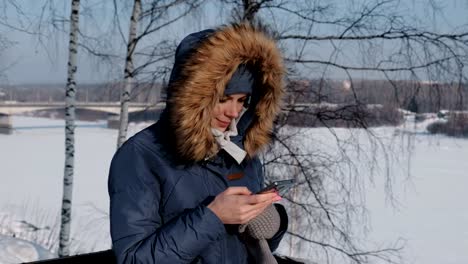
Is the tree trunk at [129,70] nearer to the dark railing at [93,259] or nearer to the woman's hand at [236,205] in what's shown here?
the dark railing at [93,259]

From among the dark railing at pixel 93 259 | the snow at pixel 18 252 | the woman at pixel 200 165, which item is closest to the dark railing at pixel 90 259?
the dark railing at pixel 93 259

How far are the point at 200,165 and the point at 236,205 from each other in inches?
8.9

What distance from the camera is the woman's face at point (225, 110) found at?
1.41 m

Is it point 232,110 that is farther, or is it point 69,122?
point 69,122

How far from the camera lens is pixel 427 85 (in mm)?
4539

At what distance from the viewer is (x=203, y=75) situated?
1.35 meters

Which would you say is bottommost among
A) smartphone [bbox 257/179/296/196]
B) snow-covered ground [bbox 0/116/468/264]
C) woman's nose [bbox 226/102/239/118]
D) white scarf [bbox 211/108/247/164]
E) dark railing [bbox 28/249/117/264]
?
snow-covered ground [bbox 0/116/468/264]

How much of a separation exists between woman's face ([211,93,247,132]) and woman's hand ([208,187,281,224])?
0.92 ft

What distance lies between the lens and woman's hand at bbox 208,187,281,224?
46.4 inches

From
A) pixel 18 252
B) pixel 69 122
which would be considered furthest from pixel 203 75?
pixel 69 122

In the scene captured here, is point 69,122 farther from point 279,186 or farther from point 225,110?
point 279,186

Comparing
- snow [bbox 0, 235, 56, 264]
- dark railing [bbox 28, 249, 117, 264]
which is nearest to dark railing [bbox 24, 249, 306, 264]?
dark railing [bbox 28, 249, 117, 264]

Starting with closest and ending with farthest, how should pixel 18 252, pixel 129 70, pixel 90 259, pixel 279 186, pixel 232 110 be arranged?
1. pixel 279 186
2. pixel 232 110
3. pixel 90 259
4. pixel 18 252
5. pixel 129 70

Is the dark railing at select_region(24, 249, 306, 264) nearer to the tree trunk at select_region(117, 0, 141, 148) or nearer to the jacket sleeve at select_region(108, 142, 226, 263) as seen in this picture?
→ the jacket sleeve at select_region(108, 142, 226, 263)
